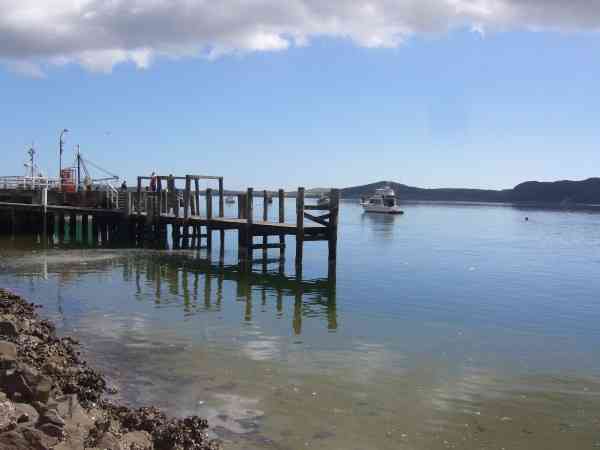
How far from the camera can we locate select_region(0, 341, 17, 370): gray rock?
7516 millimetres

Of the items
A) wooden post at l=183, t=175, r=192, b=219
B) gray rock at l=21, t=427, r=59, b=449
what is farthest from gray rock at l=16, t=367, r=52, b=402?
wooden post at l=183, t=175, r=192, b=219

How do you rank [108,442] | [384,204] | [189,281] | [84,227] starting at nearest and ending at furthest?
[108,442]
[189,281]
[84,227]
[384,204]

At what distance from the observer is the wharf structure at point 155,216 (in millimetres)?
27355

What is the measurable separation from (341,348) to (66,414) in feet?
23.5

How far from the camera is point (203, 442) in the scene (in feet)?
25.2

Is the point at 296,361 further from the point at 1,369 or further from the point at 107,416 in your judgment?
the point at 1,369

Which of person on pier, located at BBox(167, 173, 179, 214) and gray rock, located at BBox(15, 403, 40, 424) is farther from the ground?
person on pier, located at BBox(167, 173, 179, 214)

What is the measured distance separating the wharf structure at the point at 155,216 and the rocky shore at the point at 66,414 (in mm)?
15881

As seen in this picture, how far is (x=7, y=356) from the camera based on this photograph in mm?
8133

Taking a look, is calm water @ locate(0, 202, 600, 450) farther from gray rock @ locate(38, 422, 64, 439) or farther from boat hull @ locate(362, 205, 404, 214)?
boat hull @ locate(362, 205, 404, 214)

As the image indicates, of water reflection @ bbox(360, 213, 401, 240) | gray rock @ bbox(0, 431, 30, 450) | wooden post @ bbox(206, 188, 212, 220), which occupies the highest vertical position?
wooden post @ bbox(206, 188, 212, 220)

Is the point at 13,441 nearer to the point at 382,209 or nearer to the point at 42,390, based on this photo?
the point at 42,390

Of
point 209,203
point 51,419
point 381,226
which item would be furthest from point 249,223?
point 381,226

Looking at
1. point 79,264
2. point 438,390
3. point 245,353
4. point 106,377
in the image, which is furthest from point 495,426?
point 79,264
